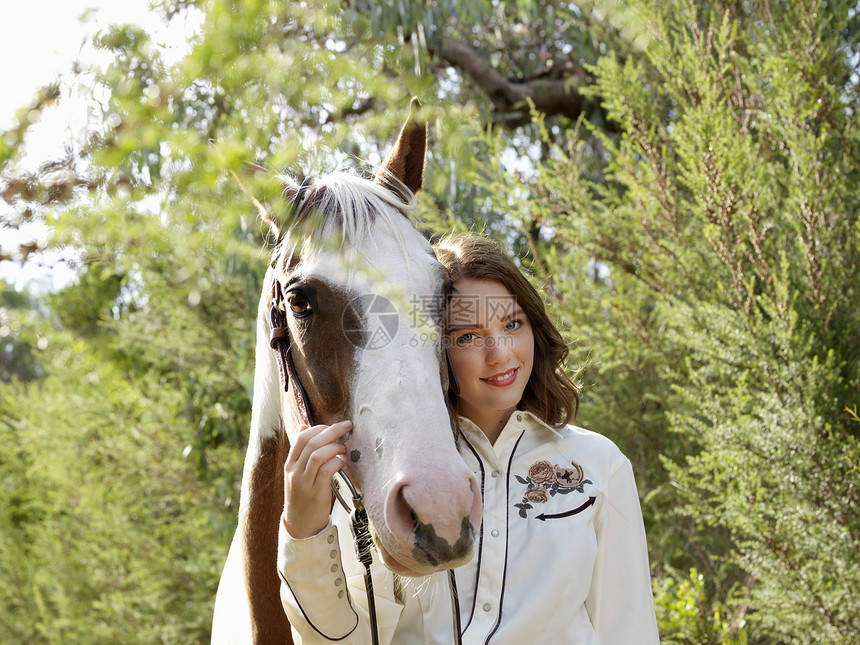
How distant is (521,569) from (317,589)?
0.52 metres

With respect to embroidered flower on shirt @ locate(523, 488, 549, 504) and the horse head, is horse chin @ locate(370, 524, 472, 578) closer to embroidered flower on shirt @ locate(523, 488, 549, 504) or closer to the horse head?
the horse head

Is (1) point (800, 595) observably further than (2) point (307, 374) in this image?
Yes

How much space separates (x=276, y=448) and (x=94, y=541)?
19.7 ft

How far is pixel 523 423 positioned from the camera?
195cm

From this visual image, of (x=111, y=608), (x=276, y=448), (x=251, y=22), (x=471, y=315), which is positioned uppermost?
(x=251, y=22)

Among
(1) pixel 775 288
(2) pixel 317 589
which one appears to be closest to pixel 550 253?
(1) pixel 775 288

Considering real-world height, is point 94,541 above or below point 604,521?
below

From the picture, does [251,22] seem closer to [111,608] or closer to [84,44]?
[84,44]

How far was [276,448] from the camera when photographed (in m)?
1.89

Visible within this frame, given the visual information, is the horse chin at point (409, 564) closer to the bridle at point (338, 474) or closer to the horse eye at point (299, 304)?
the bridle at point (338, 474)

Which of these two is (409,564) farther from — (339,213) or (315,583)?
(339,213)

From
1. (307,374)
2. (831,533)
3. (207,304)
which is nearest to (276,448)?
(307,374)

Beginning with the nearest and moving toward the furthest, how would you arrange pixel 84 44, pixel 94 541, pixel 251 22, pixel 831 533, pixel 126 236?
pixel 126 236 → pixel 251 22 → pixel 84 44 → pixel 831 533 → pixel 94 541
